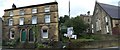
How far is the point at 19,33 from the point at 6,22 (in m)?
4.36

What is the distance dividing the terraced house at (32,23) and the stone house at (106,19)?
13.8 meters

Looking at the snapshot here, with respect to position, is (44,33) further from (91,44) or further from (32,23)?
(91,44)

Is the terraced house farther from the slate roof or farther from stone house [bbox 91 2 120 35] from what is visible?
the slate roof

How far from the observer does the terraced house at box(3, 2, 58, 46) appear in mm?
38500

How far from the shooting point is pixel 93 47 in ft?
101

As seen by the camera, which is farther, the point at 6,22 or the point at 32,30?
the point at 6,22

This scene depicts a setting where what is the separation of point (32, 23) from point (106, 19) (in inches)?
692

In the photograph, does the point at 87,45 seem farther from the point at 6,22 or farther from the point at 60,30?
the point at 6,22

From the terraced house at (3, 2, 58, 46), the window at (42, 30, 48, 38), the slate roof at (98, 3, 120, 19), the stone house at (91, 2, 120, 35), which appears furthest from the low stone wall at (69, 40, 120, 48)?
the slate roof at (98, 3, 120, 19)

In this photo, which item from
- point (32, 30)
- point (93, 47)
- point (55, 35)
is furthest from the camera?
point (32, 30)

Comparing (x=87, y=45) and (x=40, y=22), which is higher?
(x=40, y=22)

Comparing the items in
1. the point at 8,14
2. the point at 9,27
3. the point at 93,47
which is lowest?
the point at 93,47

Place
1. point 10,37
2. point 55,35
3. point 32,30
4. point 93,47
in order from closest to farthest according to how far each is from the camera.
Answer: point 93,47 → point 55,35 → point 32,30 → point 10,37

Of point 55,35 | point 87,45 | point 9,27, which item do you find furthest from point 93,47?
point 9,27
